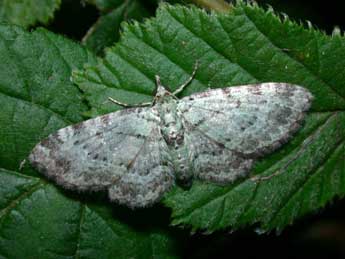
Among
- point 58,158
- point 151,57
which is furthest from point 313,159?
point 58,158

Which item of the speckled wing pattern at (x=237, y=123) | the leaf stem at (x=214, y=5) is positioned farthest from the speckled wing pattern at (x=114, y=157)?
the leaf stem at (x=214, y=5)

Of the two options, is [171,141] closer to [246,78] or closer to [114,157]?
[114,157]

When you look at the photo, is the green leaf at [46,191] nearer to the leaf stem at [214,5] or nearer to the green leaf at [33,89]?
the green leaf at [33,89]

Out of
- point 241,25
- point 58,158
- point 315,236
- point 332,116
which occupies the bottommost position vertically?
point 315,236

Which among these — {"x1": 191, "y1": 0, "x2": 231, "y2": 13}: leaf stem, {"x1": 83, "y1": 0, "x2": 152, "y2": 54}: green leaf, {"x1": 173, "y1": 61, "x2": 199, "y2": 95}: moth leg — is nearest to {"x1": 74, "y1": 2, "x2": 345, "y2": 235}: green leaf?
{"x1": 173, "y1": 61, "x2": 199, "y2": 95}: moth leg

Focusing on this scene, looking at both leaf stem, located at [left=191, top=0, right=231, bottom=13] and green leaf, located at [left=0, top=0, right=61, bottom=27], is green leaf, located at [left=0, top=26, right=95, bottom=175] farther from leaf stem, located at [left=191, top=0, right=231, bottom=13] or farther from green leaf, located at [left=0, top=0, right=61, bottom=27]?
leaf stem, located at [left=191, top=0, right=231, bottom=13]

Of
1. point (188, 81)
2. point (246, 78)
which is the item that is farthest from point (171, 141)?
point (246, 78)

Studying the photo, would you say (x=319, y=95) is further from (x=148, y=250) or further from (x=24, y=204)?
(x=24, y=204)
